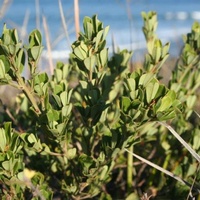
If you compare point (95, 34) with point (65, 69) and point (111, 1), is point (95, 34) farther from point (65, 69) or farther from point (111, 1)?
point (111, 1)

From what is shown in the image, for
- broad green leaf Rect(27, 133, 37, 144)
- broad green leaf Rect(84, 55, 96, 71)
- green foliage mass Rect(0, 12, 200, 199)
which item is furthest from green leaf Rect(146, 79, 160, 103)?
broad green leaf Rect(27, 133, 37, 144)

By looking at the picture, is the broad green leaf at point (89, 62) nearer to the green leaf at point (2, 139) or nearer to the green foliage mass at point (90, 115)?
the green foliage mass at point (90, 115)

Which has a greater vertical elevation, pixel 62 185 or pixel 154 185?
pixel 62 185

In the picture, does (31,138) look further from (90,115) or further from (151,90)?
(151,90)

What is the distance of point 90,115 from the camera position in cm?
106

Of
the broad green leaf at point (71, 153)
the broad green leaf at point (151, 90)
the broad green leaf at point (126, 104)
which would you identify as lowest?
the broad green leaf at point (71, 153)

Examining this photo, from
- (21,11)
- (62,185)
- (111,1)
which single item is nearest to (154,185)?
(62,185)

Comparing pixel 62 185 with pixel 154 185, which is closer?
pixel 62 185

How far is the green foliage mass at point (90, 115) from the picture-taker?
3.14 ft

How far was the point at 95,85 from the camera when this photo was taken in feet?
3.50

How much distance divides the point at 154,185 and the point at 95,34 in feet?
1.79

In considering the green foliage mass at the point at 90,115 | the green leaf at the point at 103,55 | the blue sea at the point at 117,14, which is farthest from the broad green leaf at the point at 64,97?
the blue sea at the point at 117,14

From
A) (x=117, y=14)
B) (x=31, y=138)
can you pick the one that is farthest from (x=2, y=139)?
(x=117, y=14)

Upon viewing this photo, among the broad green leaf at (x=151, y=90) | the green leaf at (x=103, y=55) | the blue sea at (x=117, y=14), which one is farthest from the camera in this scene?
the blue sea at (x=117, y=14)
